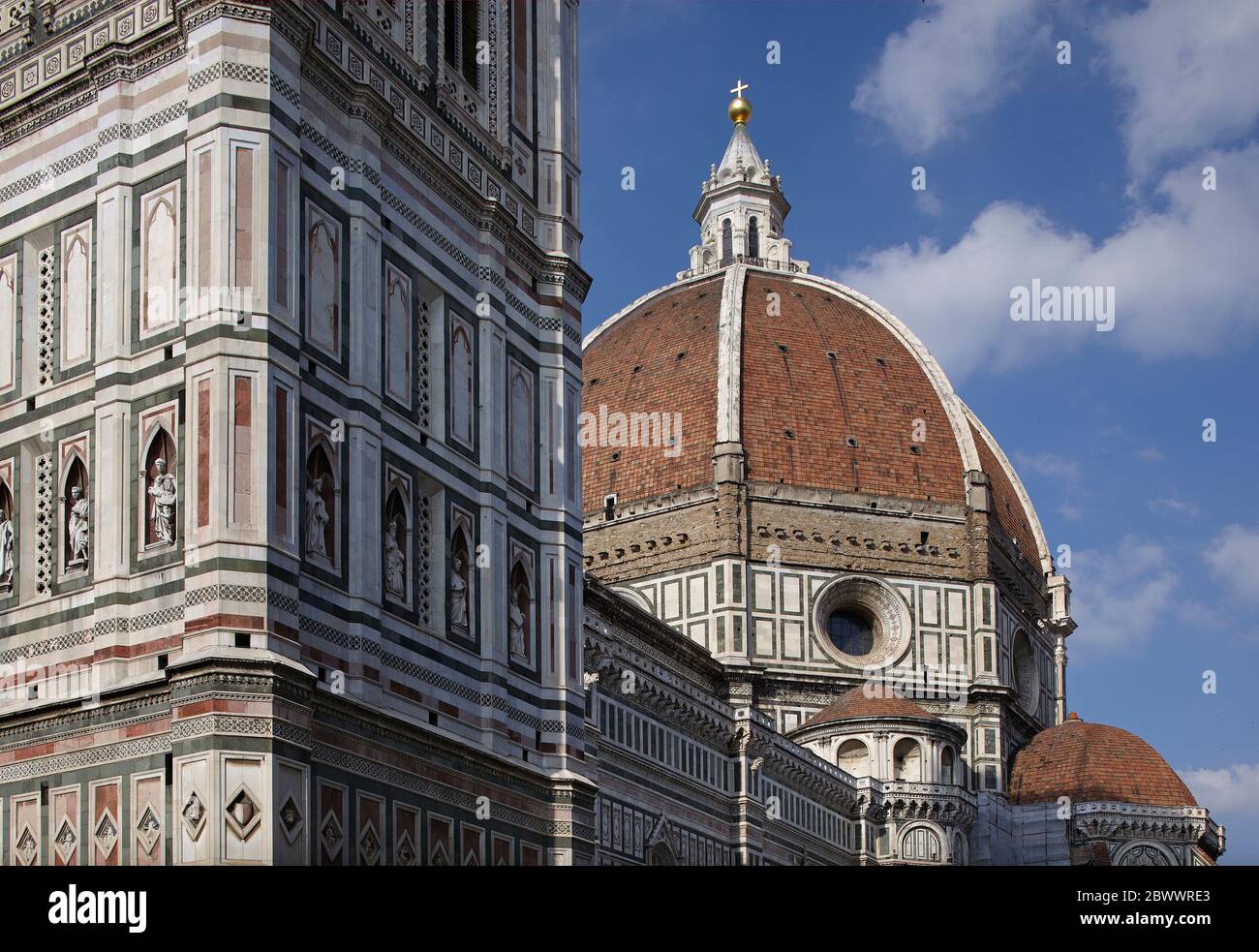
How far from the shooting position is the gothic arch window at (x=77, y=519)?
20.9 metres

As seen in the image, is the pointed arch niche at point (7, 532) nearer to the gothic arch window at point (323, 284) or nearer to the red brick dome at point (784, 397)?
the gothic arch window at point (323, 284)

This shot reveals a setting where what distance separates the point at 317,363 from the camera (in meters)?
21.1

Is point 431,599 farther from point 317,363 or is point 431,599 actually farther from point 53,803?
point 53,803

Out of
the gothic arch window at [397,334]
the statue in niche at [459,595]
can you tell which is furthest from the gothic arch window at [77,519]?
the statue in niche at [459,595]

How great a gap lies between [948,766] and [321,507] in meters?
60.4

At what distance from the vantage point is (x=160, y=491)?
20109 millimetres

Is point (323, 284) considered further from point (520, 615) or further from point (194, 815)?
point (194, 815)

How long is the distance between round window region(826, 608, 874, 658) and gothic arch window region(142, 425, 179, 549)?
66.0m

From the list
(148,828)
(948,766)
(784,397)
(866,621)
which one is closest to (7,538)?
(148,828)

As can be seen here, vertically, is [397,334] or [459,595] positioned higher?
[397,334]

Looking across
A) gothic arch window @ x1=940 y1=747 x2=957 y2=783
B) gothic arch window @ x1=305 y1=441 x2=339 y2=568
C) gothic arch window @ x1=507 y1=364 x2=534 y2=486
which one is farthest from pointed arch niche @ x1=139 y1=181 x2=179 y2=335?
gothic arch window @ x1=940 y1=747 x2=957 y2=783

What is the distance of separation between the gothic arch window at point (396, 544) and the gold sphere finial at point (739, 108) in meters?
88.2
